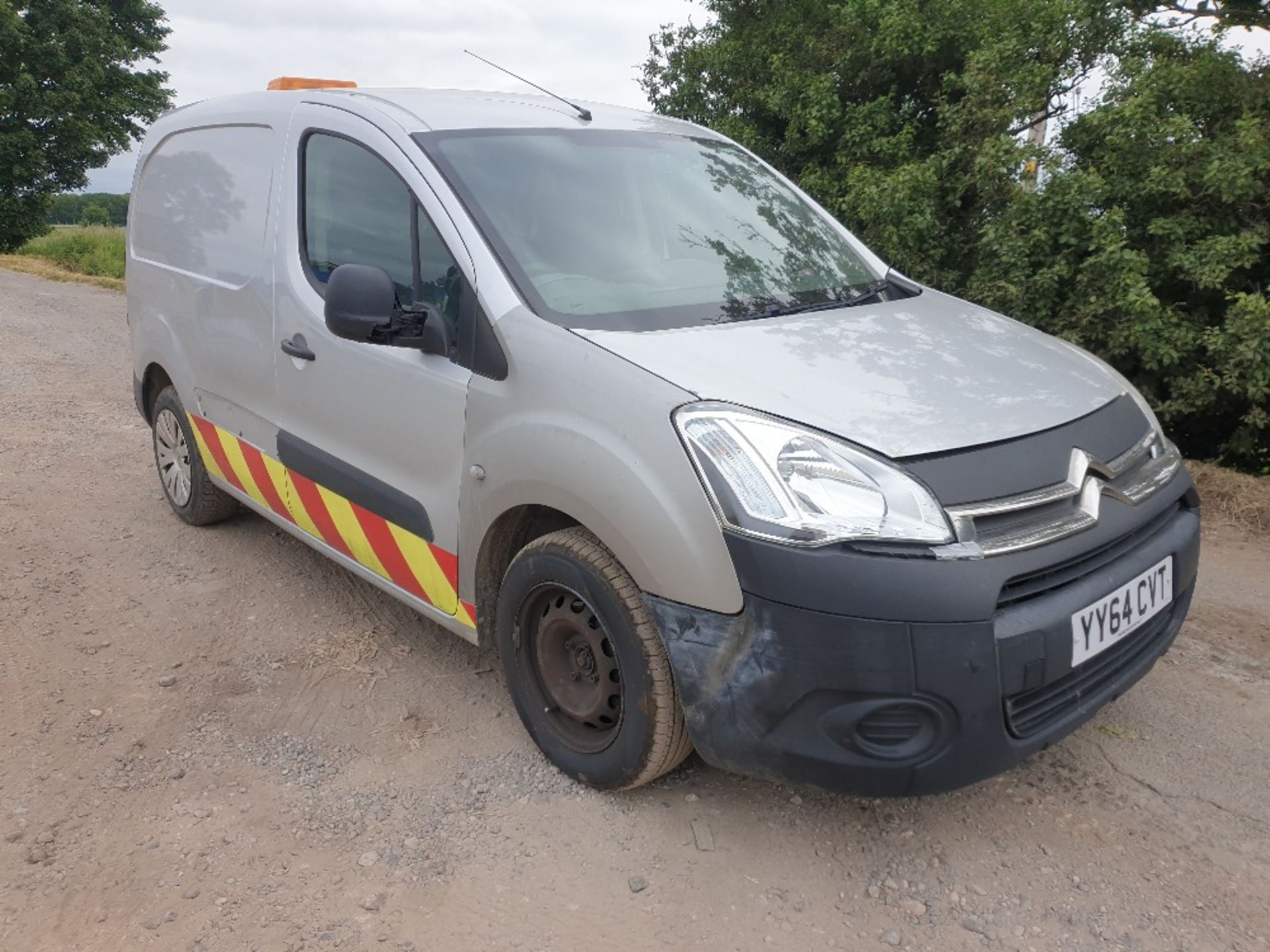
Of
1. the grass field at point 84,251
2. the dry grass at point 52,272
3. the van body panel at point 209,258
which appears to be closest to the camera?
the van body panel at point 209,258

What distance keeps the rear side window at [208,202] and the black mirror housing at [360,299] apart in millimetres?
1043

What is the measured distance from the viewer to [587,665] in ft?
9.07

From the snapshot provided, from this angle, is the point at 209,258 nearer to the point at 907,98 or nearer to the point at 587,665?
the point at 587,665

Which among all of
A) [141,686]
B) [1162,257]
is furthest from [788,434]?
[1162,257]

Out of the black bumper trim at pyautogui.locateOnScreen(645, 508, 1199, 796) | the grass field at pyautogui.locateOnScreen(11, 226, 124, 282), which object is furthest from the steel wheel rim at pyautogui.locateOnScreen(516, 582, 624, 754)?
the grass field at pyautogui.locateOnScreen(11, 226, 124, 282)

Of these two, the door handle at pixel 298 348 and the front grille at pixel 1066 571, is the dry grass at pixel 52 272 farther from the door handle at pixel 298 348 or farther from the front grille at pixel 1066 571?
the front grille at pixel 1066 571

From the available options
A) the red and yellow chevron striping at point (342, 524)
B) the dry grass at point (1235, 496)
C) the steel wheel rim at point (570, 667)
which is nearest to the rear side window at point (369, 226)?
the red and yellow chevron striping at point (342, 524)

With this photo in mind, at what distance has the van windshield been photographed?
114 inches

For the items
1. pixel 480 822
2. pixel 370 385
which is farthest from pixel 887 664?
pixel 370 385

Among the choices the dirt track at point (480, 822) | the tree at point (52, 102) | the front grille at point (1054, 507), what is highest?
the tree at point (52, 102)

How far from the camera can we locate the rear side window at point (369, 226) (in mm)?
3020

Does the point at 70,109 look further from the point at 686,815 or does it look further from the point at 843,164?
the point at 686,815

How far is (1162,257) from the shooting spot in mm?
5594

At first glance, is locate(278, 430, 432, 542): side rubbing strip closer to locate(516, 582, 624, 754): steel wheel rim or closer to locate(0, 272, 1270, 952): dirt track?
locate(516, 582, 624, 754): steel wheel rim
